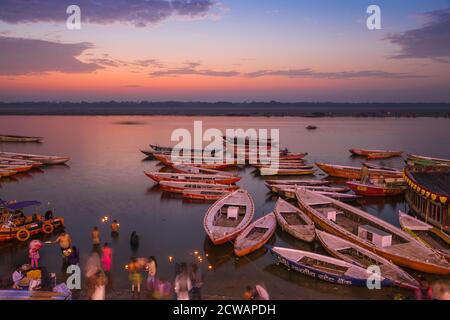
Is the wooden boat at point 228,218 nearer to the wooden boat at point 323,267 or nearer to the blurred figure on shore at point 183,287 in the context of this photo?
the wooden boat at point 323,267

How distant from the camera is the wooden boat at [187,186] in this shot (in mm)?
26734

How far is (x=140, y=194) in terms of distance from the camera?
91.5ft

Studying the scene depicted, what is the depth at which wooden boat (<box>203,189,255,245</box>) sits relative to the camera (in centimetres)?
1692

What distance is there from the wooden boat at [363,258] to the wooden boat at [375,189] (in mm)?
11009

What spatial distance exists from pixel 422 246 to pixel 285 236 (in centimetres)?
608

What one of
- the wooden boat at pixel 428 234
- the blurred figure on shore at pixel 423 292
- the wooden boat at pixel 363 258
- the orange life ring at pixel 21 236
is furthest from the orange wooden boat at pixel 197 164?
the blurred figure on shore at pixel 423 292

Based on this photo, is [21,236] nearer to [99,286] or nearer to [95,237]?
[95,237]

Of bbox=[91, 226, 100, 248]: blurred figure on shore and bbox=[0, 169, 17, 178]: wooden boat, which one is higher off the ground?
bbox=[0, 169, 17, 178]: wooden boat

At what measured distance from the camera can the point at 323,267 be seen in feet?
46.8

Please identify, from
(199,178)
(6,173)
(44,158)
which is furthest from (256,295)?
(44,158)

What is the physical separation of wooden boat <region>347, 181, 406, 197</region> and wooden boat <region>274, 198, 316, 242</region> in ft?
25.6

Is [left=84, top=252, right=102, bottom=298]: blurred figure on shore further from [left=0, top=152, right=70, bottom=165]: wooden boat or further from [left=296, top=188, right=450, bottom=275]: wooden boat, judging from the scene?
[left=0, top=152, right=70, bottom=165]: wooden boat

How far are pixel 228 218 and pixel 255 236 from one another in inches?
97.8

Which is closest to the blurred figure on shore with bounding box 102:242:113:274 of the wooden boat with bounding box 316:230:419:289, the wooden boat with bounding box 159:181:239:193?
the wooden boat with bounding box 316:230:419:289
